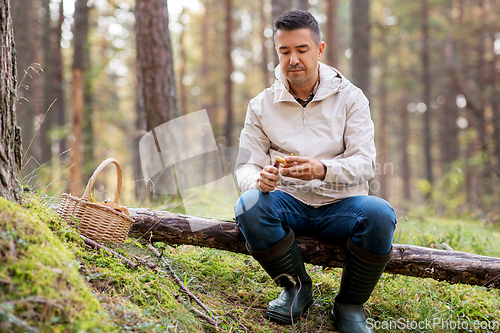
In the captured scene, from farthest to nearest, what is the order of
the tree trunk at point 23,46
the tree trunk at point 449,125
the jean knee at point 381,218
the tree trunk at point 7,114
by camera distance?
1. the tree trunk at point 449,125
2. the tree trunk at point 23,46
3. the jean knee at point 381,218
4. the tree trunk at point 7,114

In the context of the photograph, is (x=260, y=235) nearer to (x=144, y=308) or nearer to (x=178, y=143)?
(x=144, y=308)

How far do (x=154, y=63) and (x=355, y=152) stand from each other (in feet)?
11.5

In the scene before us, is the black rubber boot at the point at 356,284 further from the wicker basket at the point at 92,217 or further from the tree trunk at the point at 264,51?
the tree trunk at the point at 264,51

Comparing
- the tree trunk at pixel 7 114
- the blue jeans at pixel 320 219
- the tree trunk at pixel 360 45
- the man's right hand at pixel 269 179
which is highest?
the tree trunk at pixel 360 45

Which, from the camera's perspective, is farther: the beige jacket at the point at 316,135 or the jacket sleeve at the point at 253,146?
the jacket sleeve at the point at 253,146

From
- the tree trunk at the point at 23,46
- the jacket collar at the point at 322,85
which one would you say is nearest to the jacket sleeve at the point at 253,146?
the jacket collar at the point at 322,85

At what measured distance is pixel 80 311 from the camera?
151cm

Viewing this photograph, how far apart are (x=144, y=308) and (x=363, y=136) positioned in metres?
1.76

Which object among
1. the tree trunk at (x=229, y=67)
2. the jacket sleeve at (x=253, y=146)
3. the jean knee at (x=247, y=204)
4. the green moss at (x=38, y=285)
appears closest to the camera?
the green moss at (x=38, y=285)

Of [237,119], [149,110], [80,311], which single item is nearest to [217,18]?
[237,119]

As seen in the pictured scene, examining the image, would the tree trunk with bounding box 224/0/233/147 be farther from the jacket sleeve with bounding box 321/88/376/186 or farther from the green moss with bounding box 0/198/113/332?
the green moss with bounding box 0/198/113/332

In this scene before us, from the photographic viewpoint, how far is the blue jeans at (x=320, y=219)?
2.19 metres

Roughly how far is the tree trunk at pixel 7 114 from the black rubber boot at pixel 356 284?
6.59 ft

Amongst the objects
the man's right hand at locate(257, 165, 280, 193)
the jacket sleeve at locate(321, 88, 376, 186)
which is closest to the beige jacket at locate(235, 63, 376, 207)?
the jacket sleeve at locate(321, 88, 376, 186)
